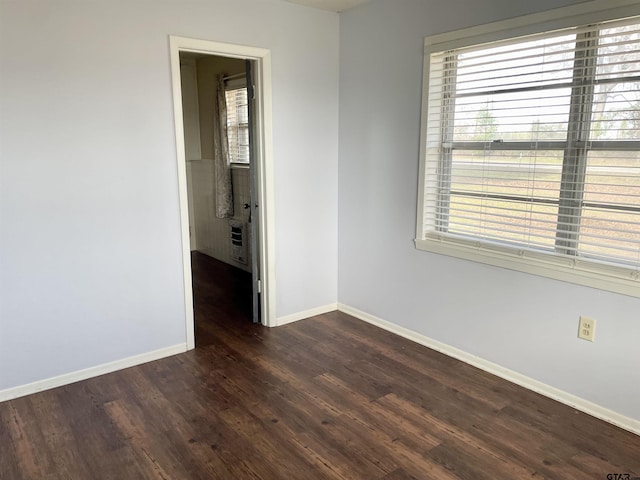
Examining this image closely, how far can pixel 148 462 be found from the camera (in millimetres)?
2205

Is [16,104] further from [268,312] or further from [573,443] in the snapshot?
[573,443]

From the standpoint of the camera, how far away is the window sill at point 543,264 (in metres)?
2.39

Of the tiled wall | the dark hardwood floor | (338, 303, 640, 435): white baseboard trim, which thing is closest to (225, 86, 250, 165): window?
the tiled wall

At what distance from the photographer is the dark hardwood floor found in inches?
85.3

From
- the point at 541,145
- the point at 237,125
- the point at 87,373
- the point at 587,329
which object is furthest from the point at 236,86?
the point at 587,329

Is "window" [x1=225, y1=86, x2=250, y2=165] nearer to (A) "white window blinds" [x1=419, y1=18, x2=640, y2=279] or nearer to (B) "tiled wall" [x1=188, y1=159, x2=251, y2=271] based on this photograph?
(B) "tiled wall" [x1=188, y1=159, x2=251, y2=271]

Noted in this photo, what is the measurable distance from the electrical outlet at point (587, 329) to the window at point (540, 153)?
0.21 metres

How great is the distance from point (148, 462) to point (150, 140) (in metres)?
1.87

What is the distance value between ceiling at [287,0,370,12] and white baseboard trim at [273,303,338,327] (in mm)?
2409

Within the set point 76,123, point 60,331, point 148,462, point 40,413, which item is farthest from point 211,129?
point 148,462

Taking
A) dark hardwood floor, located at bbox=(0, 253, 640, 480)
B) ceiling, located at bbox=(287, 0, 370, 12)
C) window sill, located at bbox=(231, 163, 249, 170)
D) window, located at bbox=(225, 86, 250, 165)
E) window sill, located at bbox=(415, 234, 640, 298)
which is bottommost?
dark hardwood floor, located at bbox=(0, 253, 640, 480)

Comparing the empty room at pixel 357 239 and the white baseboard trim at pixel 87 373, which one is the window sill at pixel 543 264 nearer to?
the empty room at pixel 357 239

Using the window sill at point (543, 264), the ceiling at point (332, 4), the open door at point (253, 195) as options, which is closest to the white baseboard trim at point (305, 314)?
the open door at point (253, 195)

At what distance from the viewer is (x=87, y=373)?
2979 mm
